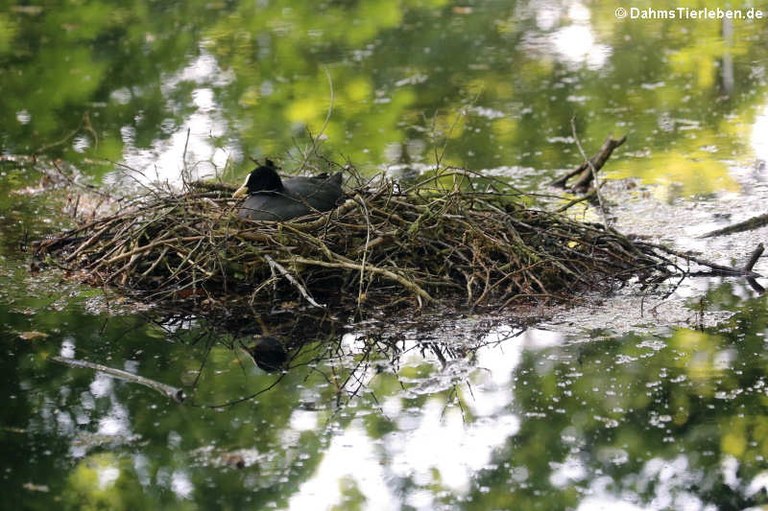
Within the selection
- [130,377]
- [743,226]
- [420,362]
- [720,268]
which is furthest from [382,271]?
[743,226]

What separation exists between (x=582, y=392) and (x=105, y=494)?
6.85 feet

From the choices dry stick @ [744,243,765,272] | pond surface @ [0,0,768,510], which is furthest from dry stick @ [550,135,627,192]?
dry stick @ [744,243,765,272]

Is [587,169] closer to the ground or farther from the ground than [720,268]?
closer to the ground

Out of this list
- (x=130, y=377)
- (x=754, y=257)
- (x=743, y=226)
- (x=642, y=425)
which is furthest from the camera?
(x=743, y=226)

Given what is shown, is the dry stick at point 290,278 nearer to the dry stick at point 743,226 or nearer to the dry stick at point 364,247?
the dry stick at point 364,247

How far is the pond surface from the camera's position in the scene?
4723 millimetres

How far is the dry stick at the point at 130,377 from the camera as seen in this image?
214 inches

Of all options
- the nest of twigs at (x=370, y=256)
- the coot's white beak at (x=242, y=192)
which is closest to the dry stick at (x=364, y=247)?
the nest of twigs at (x=370, y=256)

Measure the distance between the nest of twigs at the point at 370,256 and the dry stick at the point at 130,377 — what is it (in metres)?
0.78


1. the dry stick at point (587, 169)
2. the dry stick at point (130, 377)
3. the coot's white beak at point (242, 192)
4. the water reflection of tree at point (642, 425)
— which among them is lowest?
the dry stick at point (587, 169)

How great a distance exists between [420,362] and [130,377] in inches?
52.5

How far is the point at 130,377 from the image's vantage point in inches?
224

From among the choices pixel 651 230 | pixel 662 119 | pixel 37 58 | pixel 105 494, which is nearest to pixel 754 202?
pixel 651 230

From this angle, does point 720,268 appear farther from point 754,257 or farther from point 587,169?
point 587,169
